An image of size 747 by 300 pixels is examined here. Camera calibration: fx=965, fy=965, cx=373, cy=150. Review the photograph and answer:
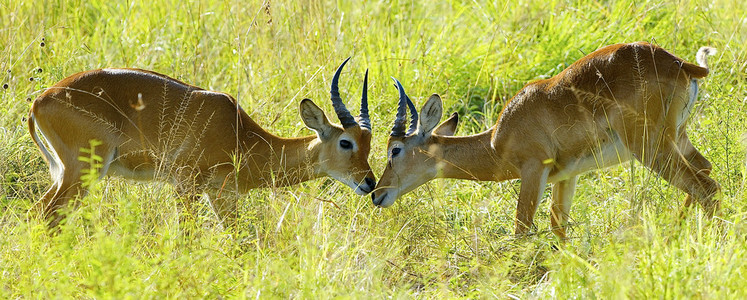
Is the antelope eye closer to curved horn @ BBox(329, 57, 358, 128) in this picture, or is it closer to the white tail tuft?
curved horn @ BBox(329, 57, 358, 128)

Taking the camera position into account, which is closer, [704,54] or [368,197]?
[704,54]

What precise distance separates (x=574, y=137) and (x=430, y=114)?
1084 mm

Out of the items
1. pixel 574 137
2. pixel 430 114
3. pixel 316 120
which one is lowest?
pixel 316 120

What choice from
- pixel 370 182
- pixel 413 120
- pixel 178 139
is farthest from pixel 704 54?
pixel 178 139

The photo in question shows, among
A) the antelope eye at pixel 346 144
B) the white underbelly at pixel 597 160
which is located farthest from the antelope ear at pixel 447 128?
the white underbelly at pixel 597 160

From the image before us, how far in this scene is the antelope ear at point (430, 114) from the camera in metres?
6.95

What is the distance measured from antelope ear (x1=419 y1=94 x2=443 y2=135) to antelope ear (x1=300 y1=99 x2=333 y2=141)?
2.20ft

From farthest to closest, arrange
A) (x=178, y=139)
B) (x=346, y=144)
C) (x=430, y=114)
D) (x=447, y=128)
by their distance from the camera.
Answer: (x=447, y=128), (x=430, y=114), (x=346, y=144), (x=178, y=139)

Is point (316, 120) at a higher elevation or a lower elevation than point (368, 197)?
higher

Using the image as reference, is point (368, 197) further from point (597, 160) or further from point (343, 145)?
point (597, 160)

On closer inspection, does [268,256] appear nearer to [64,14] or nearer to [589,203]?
[589,203]

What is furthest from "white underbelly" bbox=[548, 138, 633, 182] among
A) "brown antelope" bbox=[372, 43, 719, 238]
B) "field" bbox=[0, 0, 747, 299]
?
"field" bbox=[0, 0, 747, 299]

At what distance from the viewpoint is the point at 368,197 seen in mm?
6914

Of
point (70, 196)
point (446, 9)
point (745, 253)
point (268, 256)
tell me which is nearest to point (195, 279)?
point (268, 256)
